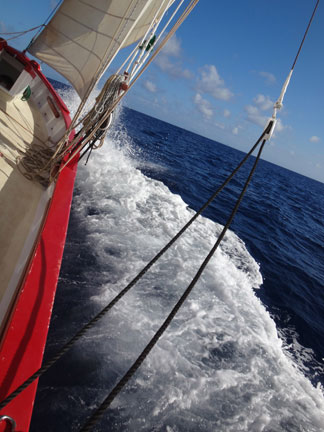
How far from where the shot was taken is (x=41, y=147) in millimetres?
4984

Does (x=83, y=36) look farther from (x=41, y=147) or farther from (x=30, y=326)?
(x=30, y=326)

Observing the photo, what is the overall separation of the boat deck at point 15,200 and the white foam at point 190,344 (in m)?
1.43

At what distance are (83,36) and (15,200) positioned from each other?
3309 millimetres

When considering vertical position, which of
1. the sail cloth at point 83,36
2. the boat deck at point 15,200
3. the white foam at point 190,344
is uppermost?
the sail cloth at point 83,36

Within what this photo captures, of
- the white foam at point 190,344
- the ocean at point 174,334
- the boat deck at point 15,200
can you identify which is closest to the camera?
the boat deck at point 15,200

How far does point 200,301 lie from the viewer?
15.3 feet

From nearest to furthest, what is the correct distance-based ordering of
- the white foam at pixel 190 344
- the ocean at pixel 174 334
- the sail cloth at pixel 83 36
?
1. the ocean at pixel 174 334
2. the white foam at pixel 190 344
3. the sail cloth at pixel 83 36

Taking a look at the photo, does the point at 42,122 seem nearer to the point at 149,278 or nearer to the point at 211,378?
the point at 149,278

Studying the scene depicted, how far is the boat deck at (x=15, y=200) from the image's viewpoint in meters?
2.31

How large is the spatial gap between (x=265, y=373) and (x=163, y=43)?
452cm

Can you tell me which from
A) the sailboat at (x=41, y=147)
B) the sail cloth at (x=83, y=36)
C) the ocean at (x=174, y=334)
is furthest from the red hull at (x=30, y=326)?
the sail cloth at (x=83, y=36)

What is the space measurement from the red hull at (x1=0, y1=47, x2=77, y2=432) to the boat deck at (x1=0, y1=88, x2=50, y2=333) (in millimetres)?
141

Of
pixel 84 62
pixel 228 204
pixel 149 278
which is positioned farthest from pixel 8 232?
pixel 228 204

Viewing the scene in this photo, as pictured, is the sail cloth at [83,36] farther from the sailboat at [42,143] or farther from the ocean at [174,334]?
the ocean at [174,334]
